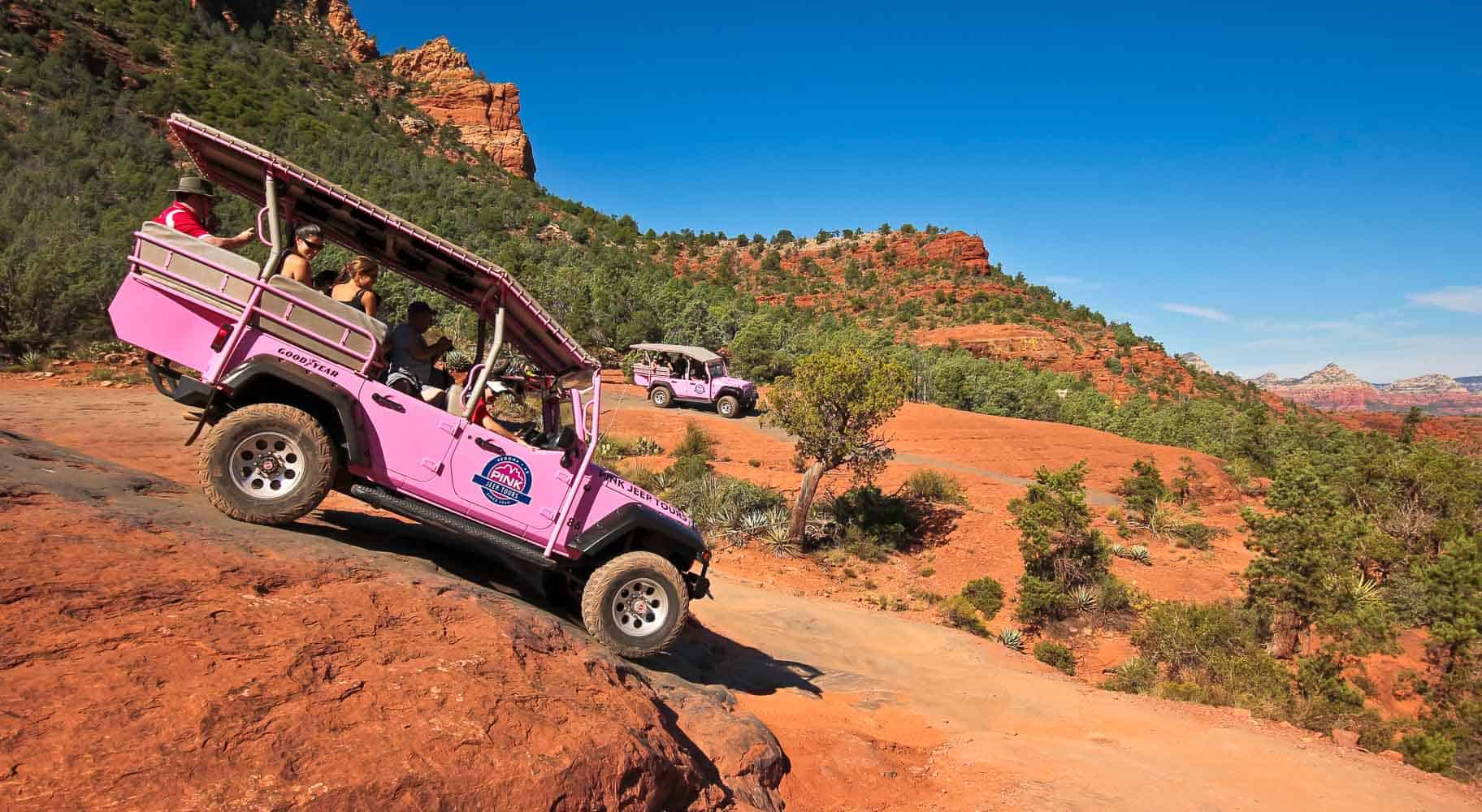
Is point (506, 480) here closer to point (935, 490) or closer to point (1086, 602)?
point (1086, 602)

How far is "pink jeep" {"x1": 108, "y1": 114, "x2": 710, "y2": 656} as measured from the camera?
506 centimetres

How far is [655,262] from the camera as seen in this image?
227 ft

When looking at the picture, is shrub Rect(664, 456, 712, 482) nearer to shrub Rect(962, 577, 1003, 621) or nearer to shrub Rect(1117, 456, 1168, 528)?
shrub Rect(962, 577, 1003, 621)

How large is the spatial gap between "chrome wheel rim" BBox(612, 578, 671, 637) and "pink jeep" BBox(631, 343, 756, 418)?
22438mm

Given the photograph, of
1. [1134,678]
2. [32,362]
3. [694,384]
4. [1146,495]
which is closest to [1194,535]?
[1146,495]

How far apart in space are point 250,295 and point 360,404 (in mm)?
1065

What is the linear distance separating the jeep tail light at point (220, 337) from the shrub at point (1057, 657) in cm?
1275

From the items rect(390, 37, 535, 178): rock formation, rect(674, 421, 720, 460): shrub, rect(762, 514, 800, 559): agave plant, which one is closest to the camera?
rect(762, 514, 800, 559): agave plant

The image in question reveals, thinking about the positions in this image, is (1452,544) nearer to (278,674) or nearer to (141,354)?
(278,674)

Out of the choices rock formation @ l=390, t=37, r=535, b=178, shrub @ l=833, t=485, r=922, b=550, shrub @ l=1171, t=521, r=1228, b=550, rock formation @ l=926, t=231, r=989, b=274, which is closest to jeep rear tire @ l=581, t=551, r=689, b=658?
shrub @ l=833, t=485, r=922, b=550

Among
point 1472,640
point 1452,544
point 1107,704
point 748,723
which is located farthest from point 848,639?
point 1452,544

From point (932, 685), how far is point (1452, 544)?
40.5 feet

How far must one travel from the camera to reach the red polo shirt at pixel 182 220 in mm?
5234

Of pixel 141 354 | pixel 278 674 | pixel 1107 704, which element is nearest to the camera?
pixel 278 674
